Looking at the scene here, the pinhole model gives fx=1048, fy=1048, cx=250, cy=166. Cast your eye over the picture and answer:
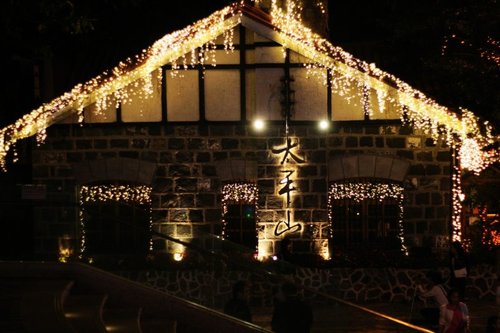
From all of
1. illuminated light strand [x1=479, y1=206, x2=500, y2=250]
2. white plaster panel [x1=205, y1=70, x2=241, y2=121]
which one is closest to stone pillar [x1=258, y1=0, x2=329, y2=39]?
white plaster panel [x1=205, y1=70, x2=241, y2=121]

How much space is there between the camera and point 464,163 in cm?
2198

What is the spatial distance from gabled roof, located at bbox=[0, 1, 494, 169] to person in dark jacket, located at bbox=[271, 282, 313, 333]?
29.5ft

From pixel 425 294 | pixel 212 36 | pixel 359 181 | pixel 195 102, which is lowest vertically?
pixel 425 294

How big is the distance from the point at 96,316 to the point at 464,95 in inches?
522

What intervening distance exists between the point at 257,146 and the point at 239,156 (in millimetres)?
426

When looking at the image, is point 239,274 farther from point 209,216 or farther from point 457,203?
point 457,203

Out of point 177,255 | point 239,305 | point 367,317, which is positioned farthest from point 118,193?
point 239,305

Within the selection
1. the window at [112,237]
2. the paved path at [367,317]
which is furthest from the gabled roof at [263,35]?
the window at [112,237]

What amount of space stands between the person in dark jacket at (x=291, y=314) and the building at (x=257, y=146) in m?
8.55

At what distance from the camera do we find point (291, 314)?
12.8 meters

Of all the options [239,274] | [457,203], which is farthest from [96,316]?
[457,203]

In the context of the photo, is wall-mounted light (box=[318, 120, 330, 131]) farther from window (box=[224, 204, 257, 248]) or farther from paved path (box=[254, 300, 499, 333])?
paved path (box=[254, 300, 499, 333])

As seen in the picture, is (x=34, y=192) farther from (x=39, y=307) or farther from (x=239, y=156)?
(x=39, y=307)

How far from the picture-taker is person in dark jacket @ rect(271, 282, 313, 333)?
41.9 feet
